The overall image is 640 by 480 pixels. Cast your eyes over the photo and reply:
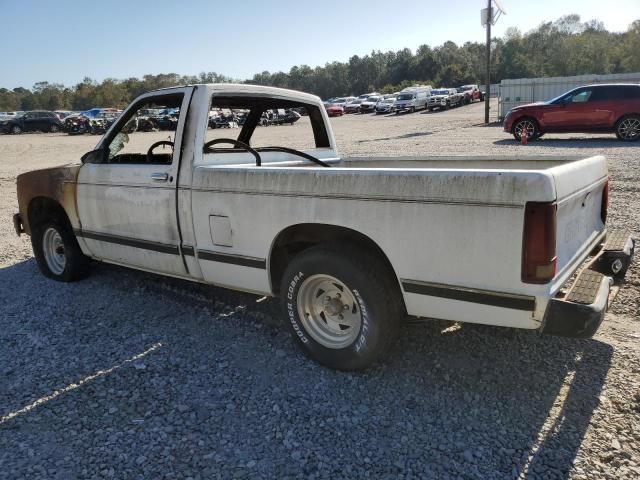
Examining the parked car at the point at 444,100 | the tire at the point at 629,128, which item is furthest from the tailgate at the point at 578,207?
the parked car at the point at 444,100

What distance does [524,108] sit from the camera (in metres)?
16.2

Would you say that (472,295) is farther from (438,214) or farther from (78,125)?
(78,125)

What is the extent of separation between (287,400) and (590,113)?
1535 cm

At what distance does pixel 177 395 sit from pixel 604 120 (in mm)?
15670

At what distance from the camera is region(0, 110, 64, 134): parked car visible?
37656 mm

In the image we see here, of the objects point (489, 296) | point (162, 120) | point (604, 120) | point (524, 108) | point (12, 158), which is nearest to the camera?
point (489, 296)

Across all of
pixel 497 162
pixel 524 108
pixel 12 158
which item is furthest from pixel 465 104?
pixel 497 162

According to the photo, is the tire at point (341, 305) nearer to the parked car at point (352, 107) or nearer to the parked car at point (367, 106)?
the parked car at point (367, 106)

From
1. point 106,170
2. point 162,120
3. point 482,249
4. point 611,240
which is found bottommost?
point 611,240

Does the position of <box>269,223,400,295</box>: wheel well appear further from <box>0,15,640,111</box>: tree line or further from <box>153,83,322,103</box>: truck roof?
<box>0,15,640,111</box>: tree line

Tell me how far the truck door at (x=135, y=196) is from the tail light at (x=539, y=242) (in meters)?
2.50

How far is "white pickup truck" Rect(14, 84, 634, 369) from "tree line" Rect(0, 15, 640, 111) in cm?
5808

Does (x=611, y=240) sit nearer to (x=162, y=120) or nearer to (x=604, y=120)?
(x=162, y=120)

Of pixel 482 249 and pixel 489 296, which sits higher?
pixel 482 249
